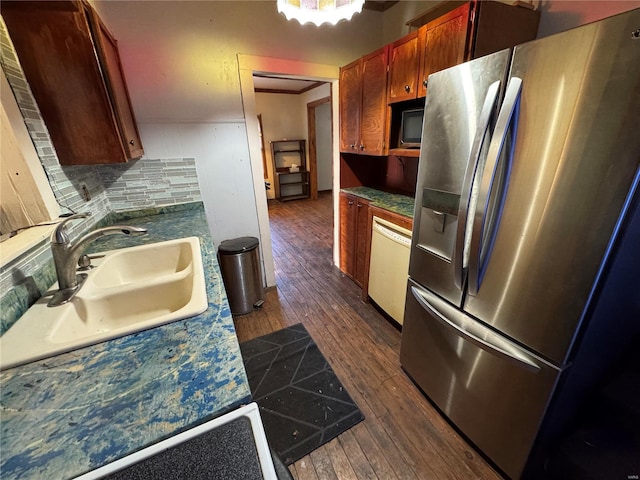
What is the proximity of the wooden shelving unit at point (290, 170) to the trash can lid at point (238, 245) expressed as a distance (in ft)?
13.4

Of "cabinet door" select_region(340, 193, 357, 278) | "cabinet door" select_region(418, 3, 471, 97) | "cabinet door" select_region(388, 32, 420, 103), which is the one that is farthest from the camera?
"cabinet door" select_region(340, 193, 357, 278)

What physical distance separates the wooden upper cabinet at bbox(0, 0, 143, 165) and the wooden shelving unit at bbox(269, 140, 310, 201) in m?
4.87

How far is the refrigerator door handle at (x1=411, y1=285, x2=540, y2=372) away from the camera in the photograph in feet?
3.13

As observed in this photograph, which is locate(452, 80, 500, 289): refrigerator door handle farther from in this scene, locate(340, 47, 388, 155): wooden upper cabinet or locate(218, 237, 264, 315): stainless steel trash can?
locate(218, 237, 264, 315): stainless steel trash can

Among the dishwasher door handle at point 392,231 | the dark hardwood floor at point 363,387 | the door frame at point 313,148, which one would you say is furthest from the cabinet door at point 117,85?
the door frame at point 313,148

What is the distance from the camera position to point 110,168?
179 centimetres

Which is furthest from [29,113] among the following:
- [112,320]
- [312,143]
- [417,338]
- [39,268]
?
[312,143]

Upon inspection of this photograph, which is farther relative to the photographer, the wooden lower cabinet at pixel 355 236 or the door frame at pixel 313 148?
the door frame at pixel 313 148

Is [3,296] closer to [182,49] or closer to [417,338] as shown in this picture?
[417,338]

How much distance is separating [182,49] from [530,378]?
2.65 meters

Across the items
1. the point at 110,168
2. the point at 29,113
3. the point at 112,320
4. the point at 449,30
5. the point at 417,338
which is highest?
the point at 449,30

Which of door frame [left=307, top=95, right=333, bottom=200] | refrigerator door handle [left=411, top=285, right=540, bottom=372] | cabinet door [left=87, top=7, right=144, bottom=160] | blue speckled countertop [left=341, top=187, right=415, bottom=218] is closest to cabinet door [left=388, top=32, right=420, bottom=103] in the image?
blue speckled countertop [left=341, top=187, right=415, bottom=218]

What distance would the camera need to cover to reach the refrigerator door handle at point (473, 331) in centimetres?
96

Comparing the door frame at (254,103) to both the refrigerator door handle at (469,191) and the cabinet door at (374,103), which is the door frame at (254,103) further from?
the refrigerator door handle at (469,191)
